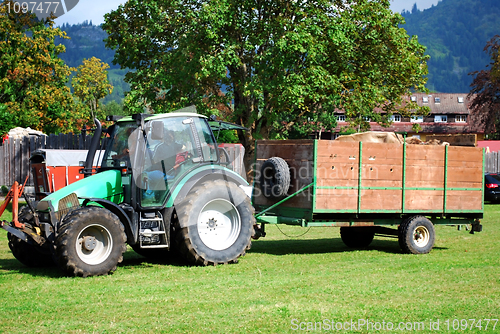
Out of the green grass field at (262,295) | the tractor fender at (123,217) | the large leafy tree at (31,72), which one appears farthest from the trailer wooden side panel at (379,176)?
the large leafy tree at (31,72)

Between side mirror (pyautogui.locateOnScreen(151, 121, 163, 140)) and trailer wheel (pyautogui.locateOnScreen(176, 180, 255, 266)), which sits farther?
trailer wheel (pyautogui.locateOnScreen(176, 180, 255, 266))

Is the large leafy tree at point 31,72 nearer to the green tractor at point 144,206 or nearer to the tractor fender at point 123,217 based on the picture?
the green tractor at point 144,206

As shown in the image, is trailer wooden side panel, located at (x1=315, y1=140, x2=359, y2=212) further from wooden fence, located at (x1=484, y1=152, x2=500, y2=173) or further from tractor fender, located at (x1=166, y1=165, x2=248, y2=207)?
wooden fence, located at (x1=484, y1=152, x2=500, y2=173)

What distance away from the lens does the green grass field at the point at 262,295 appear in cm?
582

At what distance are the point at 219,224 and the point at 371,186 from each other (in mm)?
3017

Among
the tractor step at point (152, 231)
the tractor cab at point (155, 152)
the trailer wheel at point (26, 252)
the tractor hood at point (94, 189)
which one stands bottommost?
the trailer wheel at point (26, 252)

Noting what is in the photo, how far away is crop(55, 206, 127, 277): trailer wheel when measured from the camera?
7859mm

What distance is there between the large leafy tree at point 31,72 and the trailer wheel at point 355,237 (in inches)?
1129

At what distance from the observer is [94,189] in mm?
8664

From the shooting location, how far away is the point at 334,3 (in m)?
25.8

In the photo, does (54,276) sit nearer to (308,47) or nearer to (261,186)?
(261,186)

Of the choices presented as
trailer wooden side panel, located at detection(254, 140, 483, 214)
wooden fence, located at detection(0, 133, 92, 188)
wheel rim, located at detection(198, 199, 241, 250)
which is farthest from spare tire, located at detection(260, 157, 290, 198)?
wooden fence, located at detection(0, 133, 92, 188)

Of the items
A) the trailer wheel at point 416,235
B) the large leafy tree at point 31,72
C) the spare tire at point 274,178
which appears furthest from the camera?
the large leafy tree at point 31,72

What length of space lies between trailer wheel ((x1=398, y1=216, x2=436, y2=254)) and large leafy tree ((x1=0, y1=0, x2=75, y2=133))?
3018 cm
